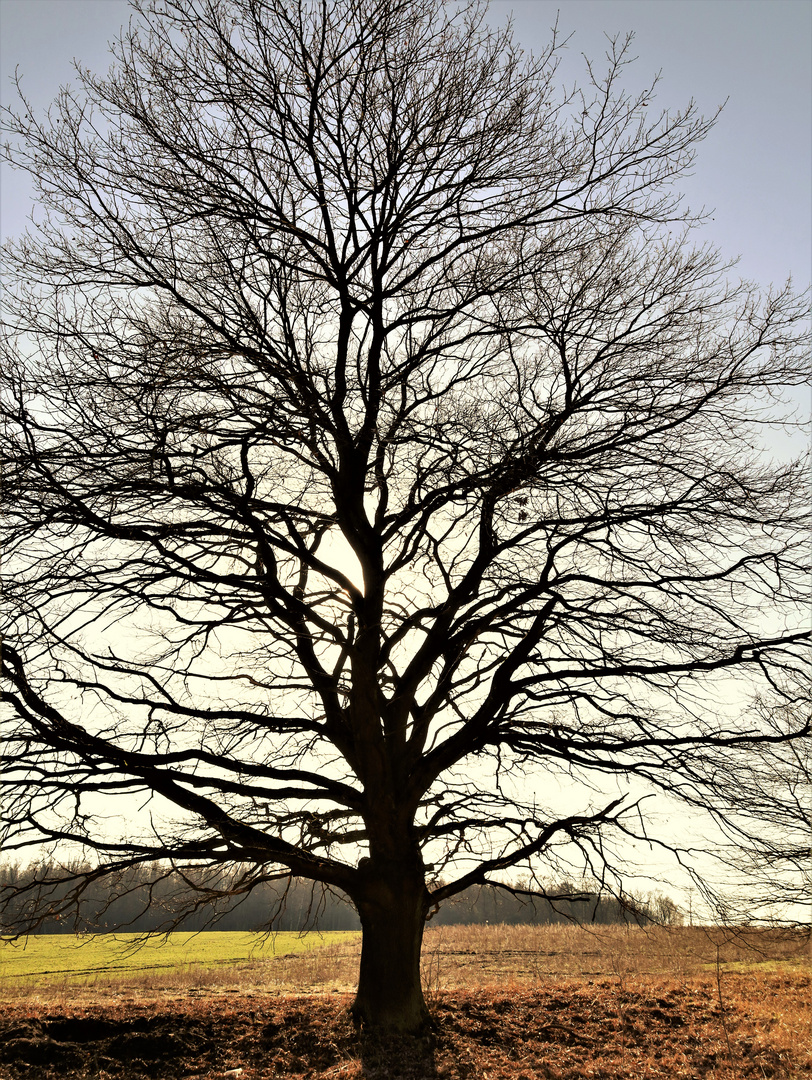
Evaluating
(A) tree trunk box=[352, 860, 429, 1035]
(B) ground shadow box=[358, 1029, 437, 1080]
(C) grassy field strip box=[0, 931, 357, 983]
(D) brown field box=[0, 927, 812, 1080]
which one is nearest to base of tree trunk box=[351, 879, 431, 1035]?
(A) tree trunk box=[352, 860, 429, 1035]

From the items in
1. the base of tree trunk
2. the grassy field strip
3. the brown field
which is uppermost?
the base of tree trunk

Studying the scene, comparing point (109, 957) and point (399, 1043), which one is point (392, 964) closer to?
point (399, 1043)

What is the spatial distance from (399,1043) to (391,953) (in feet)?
2.42

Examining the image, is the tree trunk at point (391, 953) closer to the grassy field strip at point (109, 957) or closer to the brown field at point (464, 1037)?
Result: the brown field at point (464, 1037)

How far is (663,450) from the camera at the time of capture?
292 inches

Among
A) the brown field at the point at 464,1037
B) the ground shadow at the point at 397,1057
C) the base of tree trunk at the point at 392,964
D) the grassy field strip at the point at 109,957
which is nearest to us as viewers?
the ground shadow at the point at 397,1057

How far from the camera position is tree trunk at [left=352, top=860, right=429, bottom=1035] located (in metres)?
7.05

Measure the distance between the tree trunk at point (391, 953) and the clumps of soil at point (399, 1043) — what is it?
0.21m

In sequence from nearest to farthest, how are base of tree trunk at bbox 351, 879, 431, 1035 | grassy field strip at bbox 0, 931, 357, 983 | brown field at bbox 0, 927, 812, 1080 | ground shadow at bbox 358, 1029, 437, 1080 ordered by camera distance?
1. ground shadow at bbox 358, 1029, 437, 1080
2. brown field at bbox 0, 927, 812, 1080
3. base of tree trunk at bbox 351, 879, 431, 1035
4. grassy field strip at bbox 0, 931, 357, 983

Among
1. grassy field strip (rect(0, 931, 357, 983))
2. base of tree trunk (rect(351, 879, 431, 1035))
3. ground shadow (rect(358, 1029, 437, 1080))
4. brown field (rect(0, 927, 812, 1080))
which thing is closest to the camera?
ground shadow (rect(358, 1029, 437, 1080))

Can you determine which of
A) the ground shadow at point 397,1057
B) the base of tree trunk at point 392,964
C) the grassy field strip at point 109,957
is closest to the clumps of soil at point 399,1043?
the ground shadow at point 397,1057

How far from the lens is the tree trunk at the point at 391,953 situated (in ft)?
23.1

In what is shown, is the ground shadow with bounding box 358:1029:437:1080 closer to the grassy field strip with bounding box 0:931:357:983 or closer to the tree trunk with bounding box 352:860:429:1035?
the tree trunk with bounding box 352:860:429:1035

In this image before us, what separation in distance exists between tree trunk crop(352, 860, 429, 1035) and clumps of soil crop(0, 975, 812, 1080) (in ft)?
0.70
